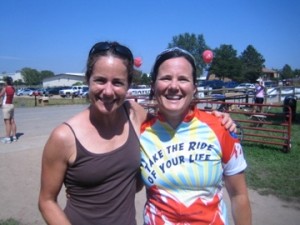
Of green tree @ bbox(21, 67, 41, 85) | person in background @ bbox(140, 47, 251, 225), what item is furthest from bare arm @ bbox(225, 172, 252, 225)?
green tree @ bbox(21, 67, 41, 85)

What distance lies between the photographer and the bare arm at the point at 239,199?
170cm

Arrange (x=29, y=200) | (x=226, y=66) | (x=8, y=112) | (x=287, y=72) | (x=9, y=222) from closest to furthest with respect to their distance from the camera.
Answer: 1. (x=9, y=222)
2. (x=29, y=200)
3. (x=8, y=112)
4. (x=226, y=66)
5. (x=287, y=72)

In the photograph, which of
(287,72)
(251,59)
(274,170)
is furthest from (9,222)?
(287,72)

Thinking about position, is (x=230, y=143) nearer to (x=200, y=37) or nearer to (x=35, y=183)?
(x=35, y=183)

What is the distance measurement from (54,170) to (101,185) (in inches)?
10.3

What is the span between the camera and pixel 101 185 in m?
1.62

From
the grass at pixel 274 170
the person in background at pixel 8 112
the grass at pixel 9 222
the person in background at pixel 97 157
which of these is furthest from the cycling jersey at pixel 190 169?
the person in background at pixel 8 112

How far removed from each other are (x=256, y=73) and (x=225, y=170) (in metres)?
87.0

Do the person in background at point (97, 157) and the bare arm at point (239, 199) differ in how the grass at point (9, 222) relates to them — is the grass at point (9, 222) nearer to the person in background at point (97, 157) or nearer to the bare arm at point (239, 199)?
the person in background at point (97, 157)

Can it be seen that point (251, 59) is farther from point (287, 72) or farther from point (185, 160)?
point (185, 160)

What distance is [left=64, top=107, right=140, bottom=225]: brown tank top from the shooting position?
157 cm

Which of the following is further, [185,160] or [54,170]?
[185,160]

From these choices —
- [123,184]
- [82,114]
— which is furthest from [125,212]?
[82,114]

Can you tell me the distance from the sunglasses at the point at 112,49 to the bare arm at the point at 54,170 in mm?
470
